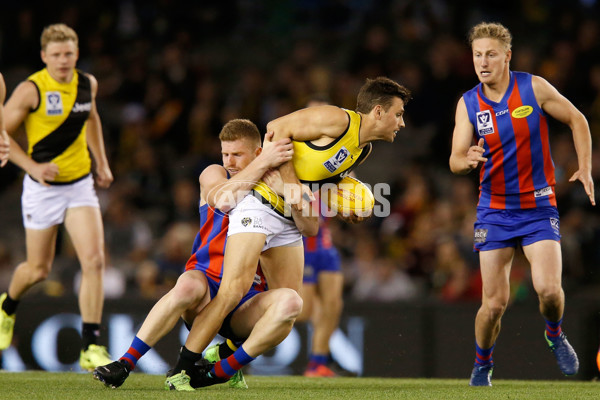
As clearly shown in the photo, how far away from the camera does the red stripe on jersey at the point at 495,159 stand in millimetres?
6238

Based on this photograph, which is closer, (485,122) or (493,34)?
(493,34)

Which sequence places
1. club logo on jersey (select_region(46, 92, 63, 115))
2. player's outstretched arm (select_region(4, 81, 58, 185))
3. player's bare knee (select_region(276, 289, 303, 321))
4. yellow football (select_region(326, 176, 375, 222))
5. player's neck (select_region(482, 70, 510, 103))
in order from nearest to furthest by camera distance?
player's bare knee (select_region(276, 289, 303, 321)) → yellow football (select_region(326, 176, 375, 222)) → player's neck (select_region(482, 70, 510, 103)) → player's outstretched arm (select_region(4, 81, 58, 185)) → club logo on jersey (select_region(46, 92, 63, 115))

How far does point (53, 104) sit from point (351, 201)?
272cm

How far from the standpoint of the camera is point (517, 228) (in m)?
6.20

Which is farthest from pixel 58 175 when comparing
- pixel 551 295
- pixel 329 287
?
pixel 551 295

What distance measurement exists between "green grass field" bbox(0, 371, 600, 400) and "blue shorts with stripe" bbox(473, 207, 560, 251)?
972 millimetres

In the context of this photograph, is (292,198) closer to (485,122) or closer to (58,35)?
(485,122)

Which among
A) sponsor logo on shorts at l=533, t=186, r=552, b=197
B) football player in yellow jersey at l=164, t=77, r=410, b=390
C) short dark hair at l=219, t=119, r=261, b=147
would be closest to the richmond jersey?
football player in yellow jersey at l=164, t=77, r=410, b=390

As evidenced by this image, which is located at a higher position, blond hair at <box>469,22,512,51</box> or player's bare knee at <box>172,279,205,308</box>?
blond hair at <box>469,22,512,51</box>

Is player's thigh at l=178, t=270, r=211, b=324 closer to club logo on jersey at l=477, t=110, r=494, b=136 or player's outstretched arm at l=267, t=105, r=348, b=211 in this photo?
player's outstretched arm at l=267, t=105, r=348, b=211

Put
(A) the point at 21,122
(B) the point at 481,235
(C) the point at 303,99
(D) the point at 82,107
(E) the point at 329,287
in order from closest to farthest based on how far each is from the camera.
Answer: (B) the point at 481,235 → (A) the point at 21,122 → (D) the point at 82,107 → (E) the point at 329,287 → (C) the point at 303,99

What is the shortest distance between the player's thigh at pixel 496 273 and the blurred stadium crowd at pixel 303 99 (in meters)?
3.33

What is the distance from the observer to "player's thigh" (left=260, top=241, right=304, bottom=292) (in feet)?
19.2

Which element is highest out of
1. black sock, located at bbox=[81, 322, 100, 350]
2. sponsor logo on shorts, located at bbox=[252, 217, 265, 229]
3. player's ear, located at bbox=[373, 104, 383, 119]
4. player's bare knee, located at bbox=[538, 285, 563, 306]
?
player's ear, located at bbox=[373, 104, 383, 119]
